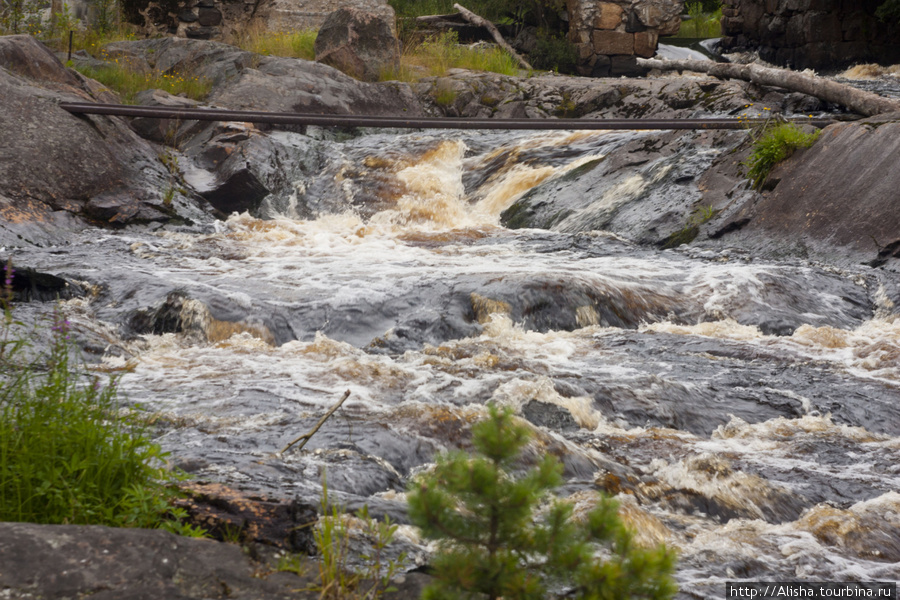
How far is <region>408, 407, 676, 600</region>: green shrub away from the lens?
1.46 meters

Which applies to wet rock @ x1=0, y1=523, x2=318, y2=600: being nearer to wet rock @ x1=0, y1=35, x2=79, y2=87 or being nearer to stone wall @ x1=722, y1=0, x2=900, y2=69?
wet rock @ x1=0, y1=35, x2=79, y2=87

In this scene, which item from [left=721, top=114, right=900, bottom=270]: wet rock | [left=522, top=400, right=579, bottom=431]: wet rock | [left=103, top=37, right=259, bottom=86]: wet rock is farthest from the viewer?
[left=103, top=37, right=259, bottom=86]: wet rock

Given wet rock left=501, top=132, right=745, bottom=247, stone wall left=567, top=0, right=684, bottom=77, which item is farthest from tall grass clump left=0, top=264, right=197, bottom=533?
stone wall left=567, top=0, right=684, bottom=77

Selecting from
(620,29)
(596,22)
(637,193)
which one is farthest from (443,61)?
(637,193)

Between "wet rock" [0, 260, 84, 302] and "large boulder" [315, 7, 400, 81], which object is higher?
"large boulder" [315, 7, 400, 81]

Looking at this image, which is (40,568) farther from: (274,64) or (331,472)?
(274,64)

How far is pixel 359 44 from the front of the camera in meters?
13.9

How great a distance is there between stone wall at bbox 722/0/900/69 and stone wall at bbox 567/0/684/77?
17.8 ft

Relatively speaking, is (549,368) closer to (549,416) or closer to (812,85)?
(549,416)

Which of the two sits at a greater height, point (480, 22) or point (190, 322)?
point (480, 22)

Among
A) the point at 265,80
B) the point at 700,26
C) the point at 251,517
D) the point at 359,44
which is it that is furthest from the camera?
the point at 700,26

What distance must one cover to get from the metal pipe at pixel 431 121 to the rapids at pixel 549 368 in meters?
1.24

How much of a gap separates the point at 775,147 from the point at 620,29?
37.7 feet

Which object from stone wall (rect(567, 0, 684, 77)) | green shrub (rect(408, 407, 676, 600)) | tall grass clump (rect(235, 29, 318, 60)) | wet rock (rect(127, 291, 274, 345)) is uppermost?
stone wall (rect(567, 0, 684, 77))
